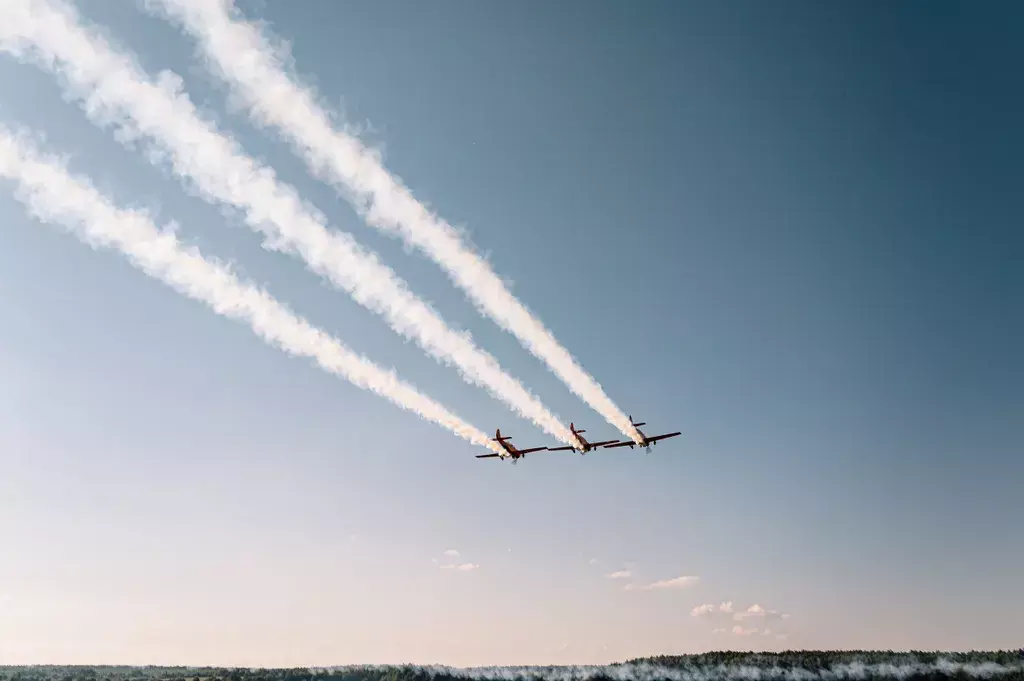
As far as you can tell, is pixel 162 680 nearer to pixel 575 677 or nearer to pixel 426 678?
pixel 426 678

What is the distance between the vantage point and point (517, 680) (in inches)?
7534

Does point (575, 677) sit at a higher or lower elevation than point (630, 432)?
lower

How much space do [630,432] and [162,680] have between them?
680 ft

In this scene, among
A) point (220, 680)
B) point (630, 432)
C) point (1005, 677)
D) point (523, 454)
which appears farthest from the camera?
point (1005, 677)

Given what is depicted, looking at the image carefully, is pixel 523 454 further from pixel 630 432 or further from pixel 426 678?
pixel 426 678

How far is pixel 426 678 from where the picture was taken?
197375mm

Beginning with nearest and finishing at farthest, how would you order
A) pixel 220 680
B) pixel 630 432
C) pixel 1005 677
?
pixel 630 432
pixel 220 680
pixel 1005 677

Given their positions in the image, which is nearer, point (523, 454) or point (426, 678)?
point (523, 454)

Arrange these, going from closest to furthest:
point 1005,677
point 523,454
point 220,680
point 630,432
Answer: point 630,432, point 523,454, point 220,680, point 1005,677

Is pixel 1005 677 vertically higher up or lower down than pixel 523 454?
lower down

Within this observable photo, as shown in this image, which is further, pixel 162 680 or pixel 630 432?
pixel 162 680

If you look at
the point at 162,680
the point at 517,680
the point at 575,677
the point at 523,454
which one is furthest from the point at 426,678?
the point at 523,454

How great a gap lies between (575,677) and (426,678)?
167 feet

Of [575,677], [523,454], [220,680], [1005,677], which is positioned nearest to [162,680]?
[220,680]
